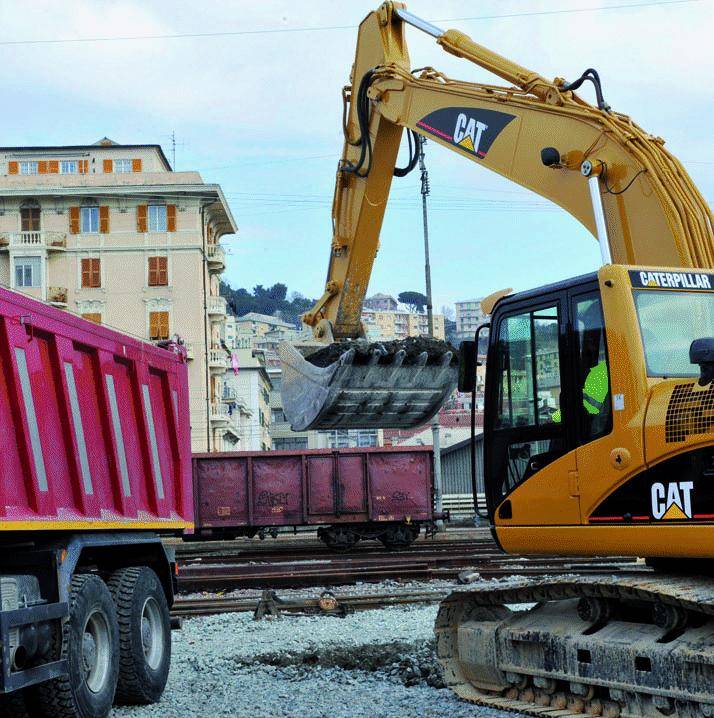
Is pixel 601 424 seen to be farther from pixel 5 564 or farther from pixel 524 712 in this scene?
pixel 5 564

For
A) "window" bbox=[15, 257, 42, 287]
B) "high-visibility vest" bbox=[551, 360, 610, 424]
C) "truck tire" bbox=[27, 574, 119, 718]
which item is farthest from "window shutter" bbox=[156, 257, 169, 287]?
"high-visibility vest" bbox=[551, 360, 610, 424]

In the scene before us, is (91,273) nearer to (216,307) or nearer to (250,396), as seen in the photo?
(216,307)

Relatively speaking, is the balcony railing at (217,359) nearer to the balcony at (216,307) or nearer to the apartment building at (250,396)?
the balcony at (216,307)

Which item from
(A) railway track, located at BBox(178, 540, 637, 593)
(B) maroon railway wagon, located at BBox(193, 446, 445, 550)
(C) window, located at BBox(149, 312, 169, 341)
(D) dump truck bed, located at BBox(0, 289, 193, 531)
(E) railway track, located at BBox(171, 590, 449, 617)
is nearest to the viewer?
(D) dump truck bed, located at BBox(0, 289, 193, 531)

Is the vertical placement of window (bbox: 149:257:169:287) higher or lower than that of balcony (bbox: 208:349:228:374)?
higher

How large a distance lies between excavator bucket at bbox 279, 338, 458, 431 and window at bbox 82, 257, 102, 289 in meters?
41.9

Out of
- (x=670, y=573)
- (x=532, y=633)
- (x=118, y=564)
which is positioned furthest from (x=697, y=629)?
(x=118, y=564)

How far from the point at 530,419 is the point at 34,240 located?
50.2 meters

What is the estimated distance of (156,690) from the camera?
886 centimetres

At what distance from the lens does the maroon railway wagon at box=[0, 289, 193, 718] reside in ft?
22.4

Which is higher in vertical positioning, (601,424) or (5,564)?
(601,424)

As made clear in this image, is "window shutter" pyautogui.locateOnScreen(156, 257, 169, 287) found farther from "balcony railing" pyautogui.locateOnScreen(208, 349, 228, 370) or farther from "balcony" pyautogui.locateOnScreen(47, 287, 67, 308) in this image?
"balcony" pyautogui.locateOnScreen(47, 287, 67, 308)

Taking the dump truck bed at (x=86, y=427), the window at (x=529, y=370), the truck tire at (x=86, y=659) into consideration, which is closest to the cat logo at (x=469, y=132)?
the dump truck bed at (x=86, y=427)

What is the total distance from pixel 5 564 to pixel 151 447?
2308 mm
